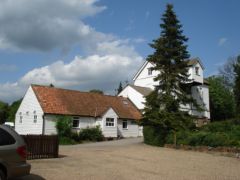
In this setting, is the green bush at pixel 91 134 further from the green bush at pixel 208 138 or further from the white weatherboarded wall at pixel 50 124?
the green bush at pixel 208 138

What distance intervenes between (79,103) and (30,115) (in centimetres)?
585

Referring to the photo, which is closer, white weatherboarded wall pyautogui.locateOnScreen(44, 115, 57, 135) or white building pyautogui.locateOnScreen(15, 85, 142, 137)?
white weatherboarded wall pyautogui.locateOnScreen(44, 115, 57, 135)

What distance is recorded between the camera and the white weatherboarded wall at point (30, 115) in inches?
1432

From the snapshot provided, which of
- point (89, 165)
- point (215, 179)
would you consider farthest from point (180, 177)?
point (89, 165)

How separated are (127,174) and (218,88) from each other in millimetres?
49684

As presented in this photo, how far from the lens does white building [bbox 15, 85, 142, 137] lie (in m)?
36.2

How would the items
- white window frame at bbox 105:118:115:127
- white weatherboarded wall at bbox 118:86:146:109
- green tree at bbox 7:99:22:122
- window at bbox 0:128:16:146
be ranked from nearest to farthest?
window at bbox 0:128:16:146 → white window frame at bbox 105:118:115:127 → white weatherboarded wall at bbox 118:86:146:109 → green tree at bbox 7:99:22:122

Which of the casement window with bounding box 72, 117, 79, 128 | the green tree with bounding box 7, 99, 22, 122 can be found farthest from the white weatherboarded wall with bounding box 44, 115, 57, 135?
the green tree with bounding box 7, 99, 22, 122

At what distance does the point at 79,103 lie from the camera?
40469 millimetres

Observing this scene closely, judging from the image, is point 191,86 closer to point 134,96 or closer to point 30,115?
point 134,96

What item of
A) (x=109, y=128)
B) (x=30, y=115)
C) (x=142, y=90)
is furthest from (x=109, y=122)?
(x=142, y=90)

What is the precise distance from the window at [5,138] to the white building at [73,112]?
1019 inches

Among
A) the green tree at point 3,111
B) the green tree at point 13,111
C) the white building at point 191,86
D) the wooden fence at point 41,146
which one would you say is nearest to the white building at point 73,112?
the white building at point 191,86

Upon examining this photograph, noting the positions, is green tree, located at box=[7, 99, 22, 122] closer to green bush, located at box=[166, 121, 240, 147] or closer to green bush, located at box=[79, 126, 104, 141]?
green bush, located at box=[79, 126, 104, 141]
